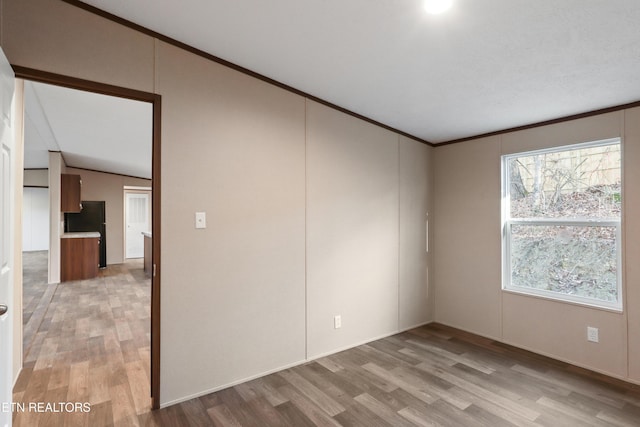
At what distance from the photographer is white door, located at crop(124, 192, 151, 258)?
9898mm

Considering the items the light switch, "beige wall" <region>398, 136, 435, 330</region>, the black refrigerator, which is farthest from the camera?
the black refrigerator

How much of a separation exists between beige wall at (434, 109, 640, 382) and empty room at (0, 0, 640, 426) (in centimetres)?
2

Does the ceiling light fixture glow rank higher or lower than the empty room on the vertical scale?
higher

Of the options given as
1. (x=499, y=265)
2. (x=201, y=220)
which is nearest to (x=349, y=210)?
(x=201, y=220)

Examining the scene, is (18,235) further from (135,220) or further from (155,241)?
(135,220)

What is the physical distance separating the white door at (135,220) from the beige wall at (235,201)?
27.4 ft

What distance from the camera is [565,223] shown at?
128 inches

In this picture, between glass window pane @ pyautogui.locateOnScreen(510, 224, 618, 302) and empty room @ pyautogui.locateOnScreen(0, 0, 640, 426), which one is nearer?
empty room @ pyautogui.locateOnScreen(0, 0, 640, 426)

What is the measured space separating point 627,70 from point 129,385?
435 centimetres

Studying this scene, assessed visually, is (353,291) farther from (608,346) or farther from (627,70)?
(627,70)

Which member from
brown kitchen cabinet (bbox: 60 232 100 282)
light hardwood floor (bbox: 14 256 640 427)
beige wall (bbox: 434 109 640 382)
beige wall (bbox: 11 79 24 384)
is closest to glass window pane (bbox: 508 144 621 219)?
beige wall (bbox: 434 109 640 382)

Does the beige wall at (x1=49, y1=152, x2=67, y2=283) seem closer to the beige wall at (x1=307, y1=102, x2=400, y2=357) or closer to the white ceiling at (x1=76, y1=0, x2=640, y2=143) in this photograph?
the white ceiling at (x1=76, y1=0, x2=640, y2=143)

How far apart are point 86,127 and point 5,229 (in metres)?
3.71

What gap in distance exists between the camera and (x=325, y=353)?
3229mm
